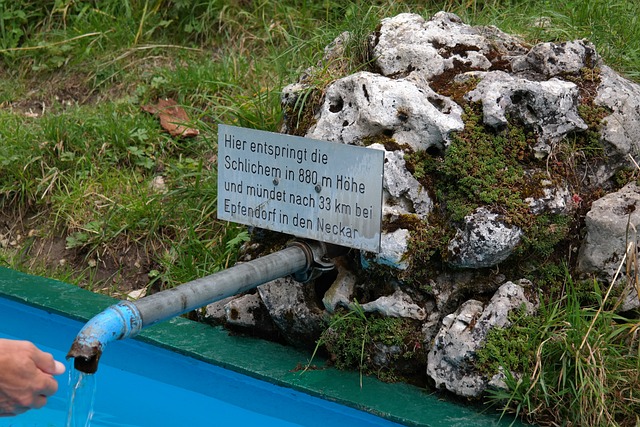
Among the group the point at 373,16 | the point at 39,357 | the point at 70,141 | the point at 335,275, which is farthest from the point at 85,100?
the point at 39,357

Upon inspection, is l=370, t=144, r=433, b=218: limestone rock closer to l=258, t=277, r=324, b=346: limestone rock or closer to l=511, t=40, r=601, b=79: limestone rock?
l=258, t=277, r=324, b=346: limestone rock

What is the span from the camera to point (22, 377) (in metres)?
2.54

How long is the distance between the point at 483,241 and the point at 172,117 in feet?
8.33

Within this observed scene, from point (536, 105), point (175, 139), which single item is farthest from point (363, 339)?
point (175, 139)

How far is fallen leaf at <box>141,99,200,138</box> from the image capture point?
17.2 ft

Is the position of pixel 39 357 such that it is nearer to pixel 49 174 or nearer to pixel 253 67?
pixel 49 174

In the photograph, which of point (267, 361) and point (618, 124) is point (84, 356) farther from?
point (618, 124)

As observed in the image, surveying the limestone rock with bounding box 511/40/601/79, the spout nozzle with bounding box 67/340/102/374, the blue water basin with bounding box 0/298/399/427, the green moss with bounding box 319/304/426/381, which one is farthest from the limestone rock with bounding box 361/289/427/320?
the spout nozzle with bounding box 67/340/102/374

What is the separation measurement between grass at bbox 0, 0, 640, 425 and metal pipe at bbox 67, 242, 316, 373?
338 millimetres

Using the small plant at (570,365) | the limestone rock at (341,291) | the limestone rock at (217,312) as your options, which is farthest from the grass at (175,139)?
the limestone rock at (217,312)

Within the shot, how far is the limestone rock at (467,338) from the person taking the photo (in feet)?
10.7

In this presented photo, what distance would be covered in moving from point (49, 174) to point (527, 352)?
2818 mm

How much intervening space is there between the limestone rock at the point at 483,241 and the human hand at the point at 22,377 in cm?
142

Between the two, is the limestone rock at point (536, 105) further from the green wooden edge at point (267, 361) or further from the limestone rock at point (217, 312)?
the limestone rock at point (217, 312)
